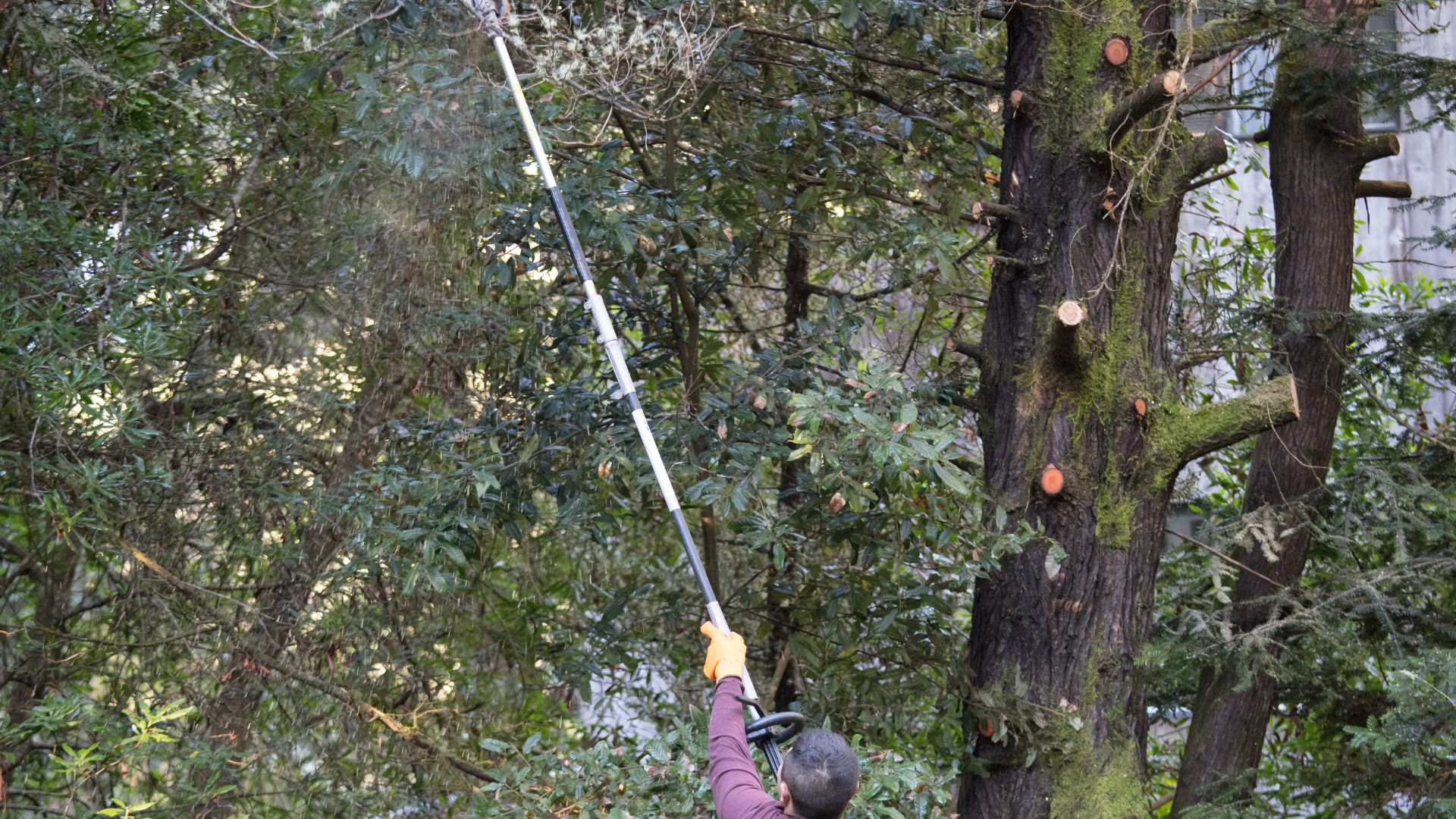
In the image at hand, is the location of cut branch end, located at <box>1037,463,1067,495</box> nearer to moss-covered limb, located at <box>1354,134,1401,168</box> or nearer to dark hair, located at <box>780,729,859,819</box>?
dark hair, located at <box>780,729,859,819</box>

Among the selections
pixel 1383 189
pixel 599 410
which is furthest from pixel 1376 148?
pixel 599 410

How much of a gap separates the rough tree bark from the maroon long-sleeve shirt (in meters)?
1.36

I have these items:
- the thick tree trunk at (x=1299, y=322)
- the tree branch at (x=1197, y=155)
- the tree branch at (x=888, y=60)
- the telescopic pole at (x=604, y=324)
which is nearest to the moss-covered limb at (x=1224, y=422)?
the tree branch at (x=1197, y=155)

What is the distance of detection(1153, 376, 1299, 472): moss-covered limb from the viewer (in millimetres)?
3629

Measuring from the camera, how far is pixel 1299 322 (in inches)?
189

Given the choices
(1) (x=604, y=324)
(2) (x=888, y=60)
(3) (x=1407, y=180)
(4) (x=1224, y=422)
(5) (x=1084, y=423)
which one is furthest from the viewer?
(3) (x=1407, y=180)

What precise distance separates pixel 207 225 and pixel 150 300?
0.82 m

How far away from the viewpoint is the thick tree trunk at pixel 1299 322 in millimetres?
4750

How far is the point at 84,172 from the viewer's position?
4.24 metres

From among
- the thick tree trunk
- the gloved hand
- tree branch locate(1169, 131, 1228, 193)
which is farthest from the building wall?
the gloved hand

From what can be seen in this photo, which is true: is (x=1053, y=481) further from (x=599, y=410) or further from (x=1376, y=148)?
(x=1376, y=148)

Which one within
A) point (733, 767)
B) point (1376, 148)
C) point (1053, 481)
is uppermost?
point (1376, 148)

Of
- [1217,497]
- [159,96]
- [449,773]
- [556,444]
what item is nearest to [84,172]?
[159,96]

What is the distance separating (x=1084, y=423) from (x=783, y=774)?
1.90 metres
